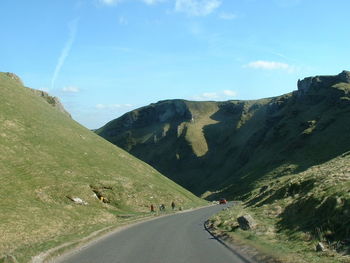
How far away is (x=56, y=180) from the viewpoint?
54.6 meters

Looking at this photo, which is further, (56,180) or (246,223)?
(56,180)

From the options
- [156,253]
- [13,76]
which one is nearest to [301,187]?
[156,253]

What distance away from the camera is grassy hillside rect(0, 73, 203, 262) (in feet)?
123

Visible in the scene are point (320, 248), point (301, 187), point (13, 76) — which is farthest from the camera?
point (13, 76)

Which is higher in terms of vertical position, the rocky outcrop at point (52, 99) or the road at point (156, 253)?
the rocky outcrop at point (52, 99)

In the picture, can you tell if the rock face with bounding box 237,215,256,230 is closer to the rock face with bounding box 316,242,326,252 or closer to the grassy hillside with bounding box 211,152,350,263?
the grassy hillside with bounding box 211,152,350,263

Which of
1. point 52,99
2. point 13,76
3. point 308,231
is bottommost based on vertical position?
point 308,231

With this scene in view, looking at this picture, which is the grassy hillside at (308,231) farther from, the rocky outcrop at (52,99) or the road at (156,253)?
the rocky outcrop at (52,99)

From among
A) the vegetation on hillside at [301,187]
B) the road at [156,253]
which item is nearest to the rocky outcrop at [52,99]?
the vegetation on hillside at [301,187]

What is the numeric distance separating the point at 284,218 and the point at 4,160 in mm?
36832

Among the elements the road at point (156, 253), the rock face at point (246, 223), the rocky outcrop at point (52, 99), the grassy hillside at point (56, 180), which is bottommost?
the rock face at point (246, 223)

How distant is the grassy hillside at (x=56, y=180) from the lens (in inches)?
1474

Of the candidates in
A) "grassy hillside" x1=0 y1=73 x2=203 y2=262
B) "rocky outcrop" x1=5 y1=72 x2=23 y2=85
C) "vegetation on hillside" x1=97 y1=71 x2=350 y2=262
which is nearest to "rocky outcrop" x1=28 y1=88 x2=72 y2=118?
"rocky outcrop" x1=5 y1=72 x2=23 y2=85

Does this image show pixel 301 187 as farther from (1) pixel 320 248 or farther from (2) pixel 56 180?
(2) pixel 56 180
